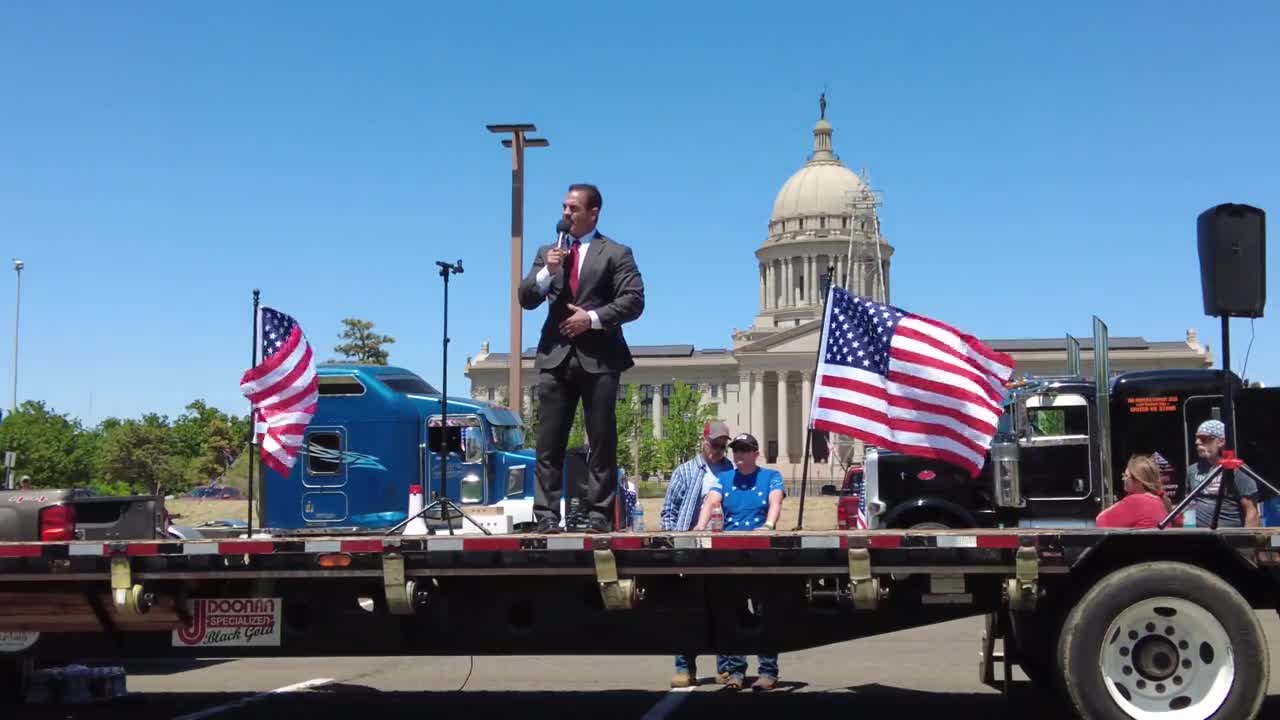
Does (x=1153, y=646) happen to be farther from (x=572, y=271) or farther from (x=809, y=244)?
(x=809, y=244)

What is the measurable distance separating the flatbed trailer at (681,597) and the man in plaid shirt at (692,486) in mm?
3077

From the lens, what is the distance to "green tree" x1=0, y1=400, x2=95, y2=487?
263 ft

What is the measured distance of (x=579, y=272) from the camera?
780 cm

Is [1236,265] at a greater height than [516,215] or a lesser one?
lesser

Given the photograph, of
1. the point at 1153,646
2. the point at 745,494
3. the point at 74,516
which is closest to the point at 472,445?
the point at 745,494

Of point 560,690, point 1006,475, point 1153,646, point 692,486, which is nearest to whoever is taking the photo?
point 1153,646

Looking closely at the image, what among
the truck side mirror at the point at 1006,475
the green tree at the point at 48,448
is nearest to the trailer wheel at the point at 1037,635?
the truck side mirror at the point at 1006,475

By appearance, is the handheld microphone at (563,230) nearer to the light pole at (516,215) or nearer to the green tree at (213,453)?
the light pole at (516,215)

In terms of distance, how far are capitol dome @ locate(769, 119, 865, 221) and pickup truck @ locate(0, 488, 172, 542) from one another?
462ft

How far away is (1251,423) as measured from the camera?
59.0 feet

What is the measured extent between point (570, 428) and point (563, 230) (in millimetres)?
1104

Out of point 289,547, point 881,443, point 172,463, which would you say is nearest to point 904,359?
point 881,443

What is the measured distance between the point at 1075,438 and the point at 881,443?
12.8 m

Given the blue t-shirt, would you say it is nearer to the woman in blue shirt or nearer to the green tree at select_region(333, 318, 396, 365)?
the woman in blue shirt
